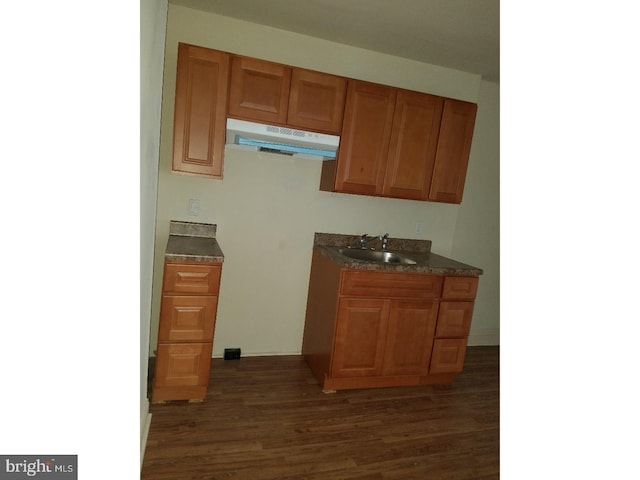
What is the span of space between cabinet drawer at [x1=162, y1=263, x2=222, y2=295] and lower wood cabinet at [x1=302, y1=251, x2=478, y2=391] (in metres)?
0.84

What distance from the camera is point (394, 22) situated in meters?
2.42

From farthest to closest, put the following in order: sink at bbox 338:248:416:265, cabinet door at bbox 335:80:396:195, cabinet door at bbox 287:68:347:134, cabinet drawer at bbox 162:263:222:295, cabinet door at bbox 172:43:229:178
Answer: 1. sink at bbox 338:248:416:265
2. cabinet door at bbox 335:80:396:195
3. cabinet door at bbox 287:68:347:134
4. cabinet door at bbox 172:43:229:178
5. cabinet drawer at bbox 162:263:222:295

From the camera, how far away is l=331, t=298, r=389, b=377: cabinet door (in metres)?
2.55

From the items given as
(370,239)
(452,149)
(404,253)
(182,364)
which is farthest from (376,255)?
(182,364)

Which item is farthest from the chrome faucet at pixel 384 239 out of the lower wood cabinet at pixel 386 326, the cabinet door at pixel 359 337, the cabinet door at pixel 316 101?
the cabinet door at pixel 316 101

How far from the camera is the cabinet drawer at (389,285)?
253cm

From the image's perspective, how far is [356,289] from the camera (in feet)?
8.34

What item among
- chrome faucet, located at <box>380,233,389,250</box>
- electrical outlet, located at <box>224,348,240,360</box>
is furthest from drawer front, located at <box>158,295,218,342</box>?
chrome faucet, located at <box>380,233,389,250</box>

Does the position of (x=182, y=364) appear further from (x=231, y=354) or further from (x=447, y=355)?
(x=447, y=355)

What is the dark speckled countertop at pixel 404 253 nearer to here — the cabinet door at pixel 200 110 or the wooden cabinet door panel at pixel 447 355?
the wooden cabinet door panel at pixel 447 355

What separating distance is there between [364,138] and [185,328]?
5.81 ft

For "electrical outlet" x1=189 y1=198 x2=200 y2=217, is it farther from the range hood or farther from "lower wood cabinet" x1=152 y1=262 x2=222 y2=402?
"lower wood cabinet" x1=152 y1=262 x2=222 y2=402
